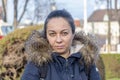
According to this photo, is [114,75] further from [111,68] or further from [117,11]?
[117,11]

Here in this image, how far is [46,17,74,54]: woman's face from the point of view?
2.83 meters

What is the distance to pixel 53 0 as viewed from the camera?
26594 millimetres

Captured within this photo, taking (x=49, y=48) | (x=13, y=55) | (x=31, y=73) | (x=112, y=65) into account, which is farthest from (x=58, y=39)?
(x=112, y=65)

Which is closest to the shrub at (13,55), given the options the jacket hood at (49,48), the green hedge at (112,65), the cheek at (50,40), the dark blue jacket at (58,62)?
the jacket hood at (49,48)

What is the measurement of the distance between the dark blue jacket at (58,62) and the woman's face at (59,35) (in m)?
0.06

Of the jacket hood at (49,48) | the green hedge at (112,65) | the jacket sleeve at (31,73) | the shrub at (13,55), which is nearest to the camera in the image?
the jacket sleeve at (31,73)

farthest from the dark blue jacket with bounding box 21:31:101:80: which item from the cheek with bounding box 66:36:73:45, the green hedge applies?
the green hedge

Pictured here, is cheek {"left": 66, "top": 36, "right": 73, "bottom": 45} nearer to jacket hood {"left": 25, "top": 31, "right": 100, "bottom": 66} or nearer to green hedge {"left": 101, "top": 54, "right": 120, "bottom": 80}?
jacket hood {"left": 25, "top": 31, "right": 100, "bottom": 66}

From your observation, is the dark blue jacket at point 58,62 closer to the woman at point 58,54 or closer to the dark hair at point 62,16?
the woman at point 58,54

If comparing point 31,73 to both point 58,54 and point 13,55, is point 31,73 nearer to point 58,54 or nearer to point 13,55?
point 58,54

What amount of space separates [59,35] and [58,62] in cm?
19

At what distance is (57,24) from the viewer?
287 centimetres

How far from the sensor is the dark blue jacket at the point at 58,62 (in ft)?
9.21

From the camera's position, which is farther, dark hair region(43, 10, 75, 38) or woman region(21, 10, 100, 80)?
dark hair region(43, 10, 75, 38)
